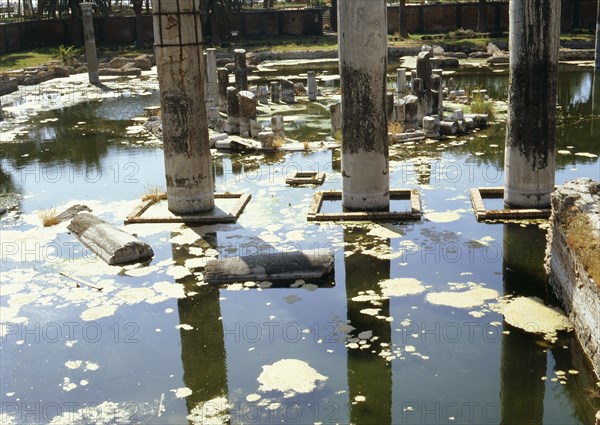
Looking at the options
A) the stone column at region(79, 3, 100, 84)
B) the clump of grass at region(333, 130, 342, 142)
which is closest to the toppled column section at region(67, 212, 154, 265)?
the clump of grass at region(333, 130, 342, 142)

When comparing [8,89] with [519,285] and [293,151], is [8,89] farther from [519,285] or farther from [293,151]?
[519,285]

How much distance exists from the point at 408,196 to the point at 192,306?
16.1 ft

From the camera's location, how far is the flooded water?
21.3 feet

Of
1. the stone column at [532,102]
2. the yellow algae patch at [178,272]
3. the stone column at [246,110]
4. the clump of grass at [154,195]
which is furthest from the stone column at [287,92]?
the yellow algae patch at [178,272]

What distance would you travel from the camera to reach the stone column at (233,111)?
60.0ft

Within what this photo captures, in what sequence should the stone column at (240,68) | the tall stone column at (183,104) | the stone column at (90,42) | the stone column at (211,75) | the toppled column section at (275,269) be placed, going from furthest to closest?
1. the stone column at (90,42)
2. the stone column at (211,75)
3. the stone column at (240,68)
4. the tall stone column at (183,104)
5. the toppled column section at (275,269)

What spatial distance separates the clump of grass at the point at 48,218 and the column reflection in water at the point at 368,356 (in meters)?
4.63

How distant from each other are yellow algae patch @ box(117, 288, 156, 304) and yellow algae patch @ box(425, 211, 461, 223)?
4.23 meters

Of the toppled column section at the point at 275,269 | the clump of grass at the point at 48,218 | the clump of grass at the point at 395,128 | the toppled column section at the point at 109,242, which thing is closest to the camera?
the toppled column section at the point at 275,269

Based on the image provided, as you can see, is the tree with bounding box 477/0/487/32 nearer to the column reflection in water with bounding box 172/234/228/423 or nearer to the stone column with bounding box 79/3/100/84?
the stone column with bounding box 79/3/100/84

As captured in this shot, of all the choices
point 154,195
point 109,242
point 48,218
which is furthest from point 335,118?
point 109,242

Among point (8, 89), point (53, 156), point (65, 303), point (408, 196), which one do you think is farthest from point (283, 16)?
point (65, 303)

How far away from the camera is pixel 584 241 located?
7.51 metres

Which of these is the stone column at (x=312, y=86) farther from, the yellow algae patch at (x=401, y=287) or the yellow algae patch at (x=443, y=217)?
the yellow algae patch at (x=401, y=287)
